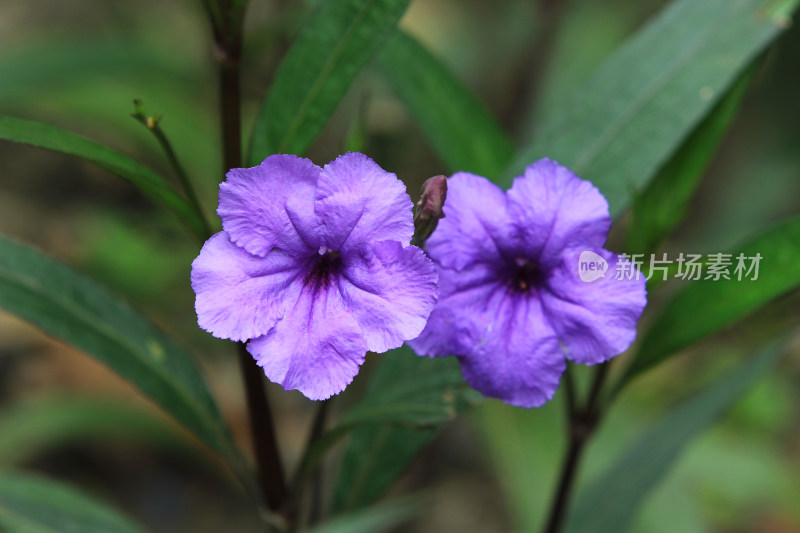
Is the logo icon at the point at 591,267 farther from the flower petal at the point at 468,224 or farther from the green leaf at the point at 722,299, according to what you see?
the green leaf at the point at 722,299

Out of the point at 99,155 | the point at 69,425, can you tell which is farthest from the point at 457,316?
the point at 69,425

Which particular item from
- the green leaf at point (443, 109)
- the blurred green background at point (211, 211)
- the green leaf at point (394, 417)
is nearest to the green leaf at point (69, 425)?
the blurred green background at point (211, 211)

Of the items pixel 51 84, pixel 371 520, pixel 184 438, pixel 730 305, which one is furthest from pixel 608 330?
pixel 51 84

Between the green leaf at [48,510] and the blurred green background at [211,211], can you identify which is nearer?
the green leaf at [48,510]

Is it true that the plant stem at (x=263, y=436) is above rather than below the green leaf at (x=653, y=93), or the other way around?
below

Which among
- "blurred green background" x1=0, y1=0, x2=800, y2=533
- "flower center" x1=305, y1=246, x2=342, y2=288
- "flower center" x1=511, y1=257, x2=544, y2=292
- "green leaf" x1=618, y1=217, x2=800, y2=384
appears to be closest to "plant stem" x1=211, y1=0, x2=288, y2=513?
"flower center" x1=305, y1=246, x2=342, y2=288

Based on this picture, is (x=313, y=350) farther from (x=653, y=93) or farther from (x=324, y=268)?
(x=653, y=93)

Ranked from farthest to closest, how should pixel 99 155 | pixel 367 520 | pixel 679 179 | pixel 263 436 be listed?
pixel 679 179 < pixel 367 520 < pixel 263 436 < pixel 99 155
